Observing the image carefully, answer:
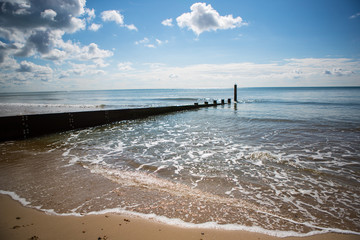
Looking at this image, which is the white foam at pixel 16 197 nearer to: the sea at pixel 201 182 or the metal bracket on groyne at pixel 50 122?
the sea at pixel 201 182

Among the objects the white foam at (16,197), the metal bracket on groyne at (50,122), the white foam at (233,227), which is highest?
the metal bracket on groyne at (50,122)

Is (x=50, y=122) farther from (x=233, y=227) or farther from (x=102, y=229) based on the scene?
(x=233, y=227)

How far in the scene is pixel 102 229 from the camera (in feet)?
10.1

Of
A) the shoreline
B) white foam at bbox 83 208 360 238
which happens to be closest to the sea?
white foam at bbox 83 208 360 238

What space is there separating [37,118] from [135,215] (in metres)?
10.7

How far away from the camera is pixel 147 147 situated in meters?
8.30

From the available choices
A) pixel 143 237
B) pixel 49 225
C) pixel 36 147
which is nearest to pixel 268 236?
pixel 143 237

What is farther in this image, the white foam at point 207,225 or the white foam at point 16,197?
the white foam at point 16,197

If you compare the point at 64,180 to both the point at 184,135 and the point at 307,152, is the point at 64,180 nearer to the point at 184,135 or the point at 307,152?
the point at 184,135

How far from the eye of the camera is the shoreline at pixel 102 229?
9.63 ft

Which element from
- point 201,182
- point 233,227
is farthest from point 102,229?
point 201,182

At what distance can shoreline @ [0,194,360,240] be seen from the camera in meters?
2.94

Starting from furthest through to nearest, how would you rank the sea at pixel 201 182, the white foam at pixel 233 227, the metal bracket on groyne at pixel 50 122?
the metal bracket on groyne at pixel 50 122, the sea at pixel 201 182, the white foam at pixel 233 227

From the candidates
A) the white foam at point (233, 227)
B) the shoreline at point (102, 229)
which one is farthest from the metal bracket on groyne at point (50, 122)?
the white foam at point (233, 227)
